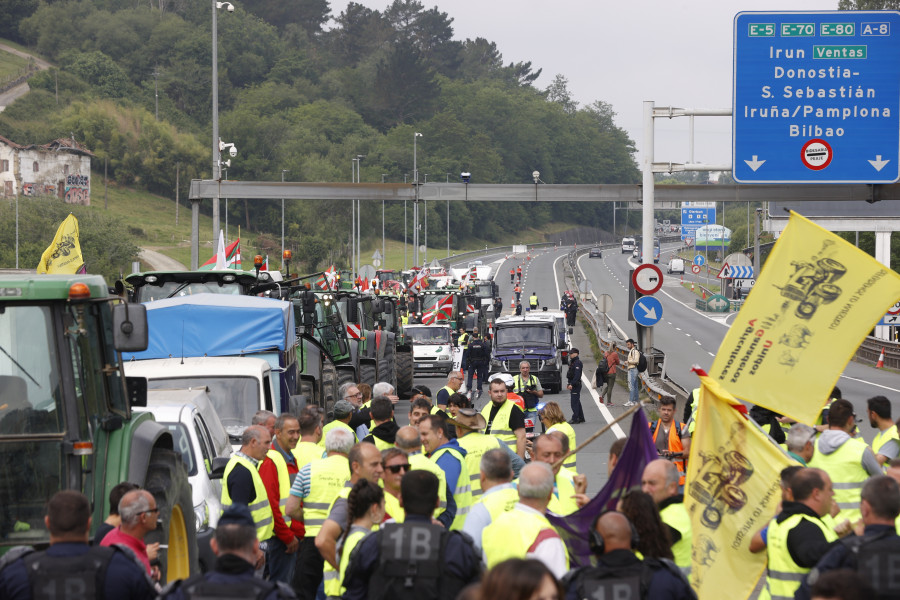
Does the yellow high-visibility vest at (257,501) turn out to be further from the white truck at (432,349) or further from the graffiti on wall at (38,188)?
the graffiti on wall at (38,188)

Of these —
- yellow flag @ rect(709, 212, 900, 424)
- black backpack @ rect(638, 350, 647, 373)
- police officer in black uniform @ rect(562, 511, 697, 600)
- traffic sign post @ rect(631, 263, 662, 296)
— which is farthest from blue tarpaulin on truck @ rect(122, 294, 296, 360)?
police officer in black uniform @ rect(562, 511, 697, 600)

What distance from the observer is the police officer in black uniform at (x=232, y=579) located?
201 inches

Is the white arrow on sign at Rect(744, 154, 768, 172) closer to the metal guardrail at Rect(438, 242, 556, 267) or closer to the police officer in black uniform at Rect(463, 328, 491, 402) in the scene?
the police officer in black uniform at Rect(463, 328, 491, 402)

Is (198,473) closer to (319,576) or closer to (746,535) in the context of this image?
(319,576)

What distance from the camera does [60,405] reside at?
7316 mm

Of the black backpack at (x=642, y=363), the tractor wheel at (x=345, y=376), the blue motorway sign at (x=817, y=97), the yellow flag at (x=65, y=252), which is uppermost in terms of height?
the blue motorway sign at (x=817, y=97)

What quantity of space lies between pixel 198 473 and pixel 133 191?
12644 centimetres

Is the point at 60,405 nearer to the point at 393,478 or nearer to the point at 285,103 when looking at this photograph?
the point at 393,478

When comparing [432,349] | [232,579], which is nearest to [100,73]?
[432,349]

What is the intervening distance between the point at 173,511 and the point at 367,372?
62.2ft

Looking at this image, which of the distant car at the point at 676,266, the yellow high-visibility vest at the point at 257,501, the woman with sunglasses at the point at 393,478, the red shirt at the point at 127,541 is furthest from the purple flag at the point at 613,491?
the distant car at the point at 676,266

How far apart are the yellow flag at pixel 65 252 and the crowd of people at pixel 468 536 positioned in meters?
11.5

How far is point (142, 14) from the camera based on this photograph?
6747 inches

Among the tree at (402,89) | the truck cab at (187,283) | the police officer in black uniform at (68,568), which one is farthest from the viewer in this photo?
the tree at (402,89)
